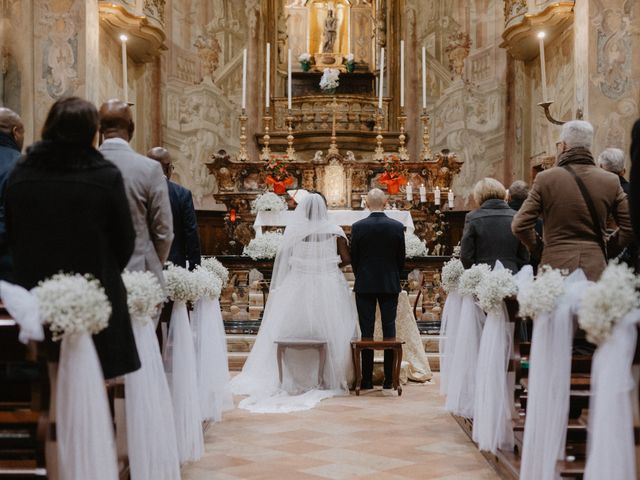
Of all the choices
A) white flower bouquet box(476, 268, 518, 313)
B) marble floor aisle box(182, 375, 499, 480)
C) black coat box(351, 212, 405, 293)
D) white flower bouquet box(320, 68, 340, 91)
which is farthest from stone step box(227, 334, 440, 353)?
white flower bouquet box(320, 68, 340, 91)

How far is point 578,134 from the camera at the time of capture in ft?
16.5

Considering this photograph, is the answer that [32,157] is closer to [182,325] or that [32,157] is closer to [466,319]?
[182,325]

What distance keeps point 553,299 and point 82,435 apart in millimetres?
2235

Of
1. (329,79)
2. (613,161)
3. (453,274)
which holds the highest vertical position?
(329,79)

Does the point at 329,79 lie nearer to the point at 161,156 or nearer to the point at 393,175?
the point at 393,175

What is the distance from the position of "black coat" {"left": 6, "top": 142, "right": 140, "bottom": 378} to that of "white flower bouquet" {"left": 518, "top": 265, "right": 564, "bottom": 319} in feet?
6.43

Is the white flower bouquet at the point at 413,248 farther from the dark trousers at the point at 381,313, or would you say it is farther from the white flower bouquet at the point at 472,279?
the white flower bouquet at the point at 472,279

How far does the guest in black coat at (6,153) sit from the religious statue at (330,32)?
1331 cm

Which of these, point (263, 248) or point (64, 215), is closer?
point (64, 215)

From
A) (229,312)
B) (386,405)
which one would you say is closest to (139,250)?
(386,405)

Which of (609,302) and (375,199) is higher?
(375,199)

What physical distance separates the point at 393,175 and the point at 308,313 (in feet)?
16.9

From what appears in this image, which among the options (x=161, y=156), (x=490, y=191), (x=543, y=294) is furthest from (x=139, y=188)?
(x=490, y=191)

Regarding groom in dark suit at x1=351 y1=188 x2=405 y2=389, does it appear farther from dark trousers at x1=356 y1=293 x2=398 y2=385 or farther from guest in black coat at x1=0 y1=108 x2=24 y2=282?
guest in black coat at x1=0 y1=108 x2=24 y2=282
